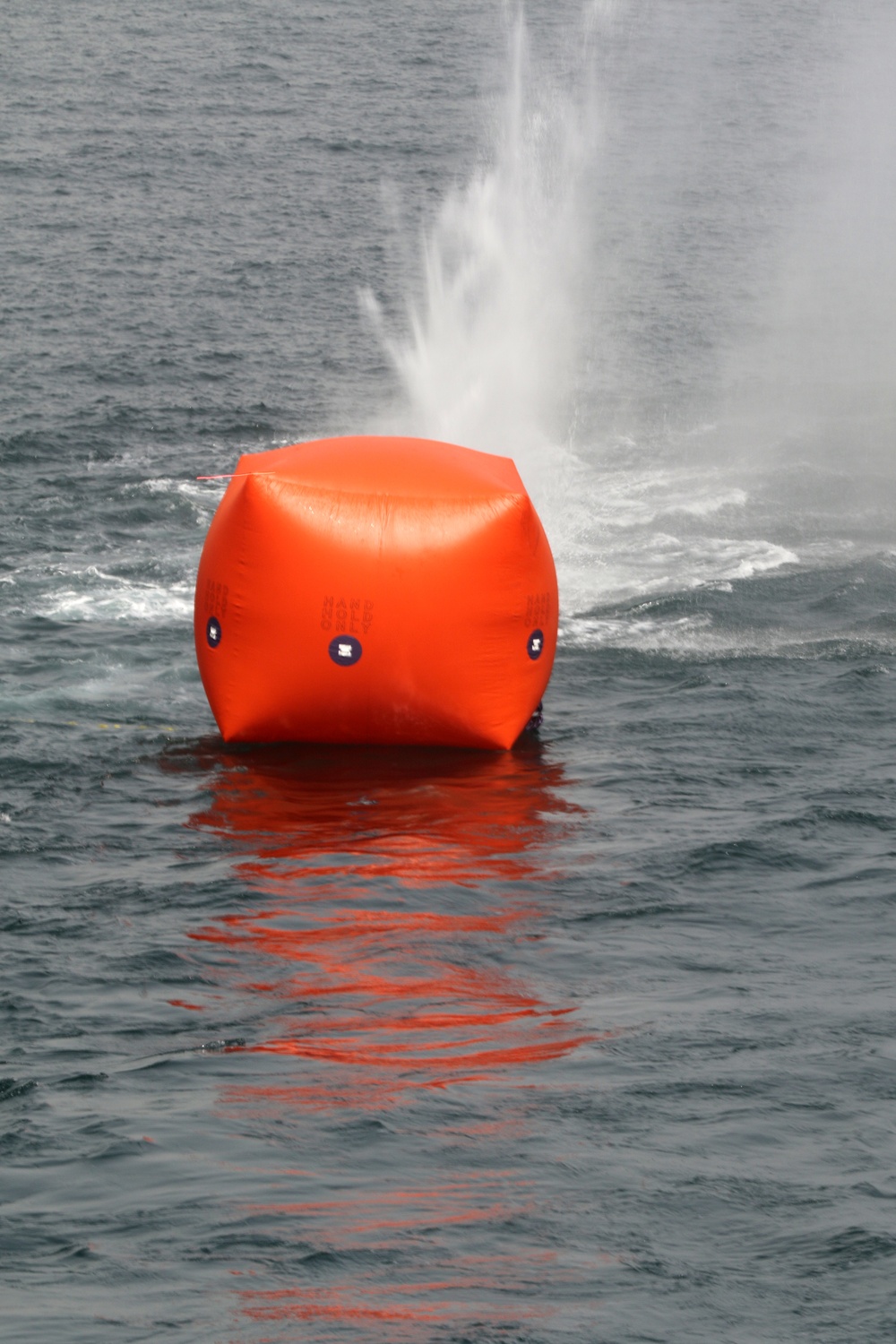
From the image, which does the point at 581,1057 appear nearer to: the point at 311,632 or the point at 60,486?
the point at 311,632

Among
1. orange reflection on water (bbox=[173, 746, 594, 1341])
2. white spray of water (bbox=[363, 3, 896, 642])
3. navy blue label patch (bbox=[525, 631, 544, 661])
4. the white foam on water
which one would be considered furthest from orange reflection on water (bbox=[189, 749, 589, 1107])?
white spray of water (bbox=[363, 3, 896, 642])

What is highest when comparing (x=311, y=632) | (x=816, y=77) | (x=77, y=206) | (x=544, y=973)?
(x=816, y=77)

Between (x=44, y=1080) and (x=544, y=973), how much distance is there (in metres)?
3.47

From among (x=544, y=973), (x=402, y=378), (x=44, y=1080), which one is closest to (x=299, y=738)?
(x=544, y=973)

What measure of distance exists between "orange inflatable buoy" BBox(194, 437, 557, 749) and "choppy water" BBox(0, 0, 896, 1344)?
2.48 ft

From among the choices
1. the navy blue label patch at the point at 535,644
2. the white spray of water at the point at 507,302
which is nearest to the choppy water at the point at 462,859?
the white spray of water at the point at 507,302

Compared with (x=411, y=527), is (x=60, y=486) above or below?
below

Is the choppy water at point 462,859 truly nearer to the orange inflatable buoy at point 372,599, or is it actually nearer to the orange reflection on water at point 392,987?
the orange reflection on water at point 392,987

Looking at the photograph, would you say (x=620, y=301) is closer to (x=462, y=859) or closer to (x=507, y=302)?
(x=507, y=302)

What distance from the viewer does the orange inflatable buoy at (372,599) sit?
14805 mm

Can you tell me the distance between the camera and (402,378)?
3569cm

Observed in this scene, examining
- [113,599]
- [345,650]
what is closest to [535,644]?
[345,650]

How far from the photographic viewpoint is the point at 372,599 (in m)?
14.8

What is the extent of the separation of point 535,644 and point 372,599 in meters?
1.73
